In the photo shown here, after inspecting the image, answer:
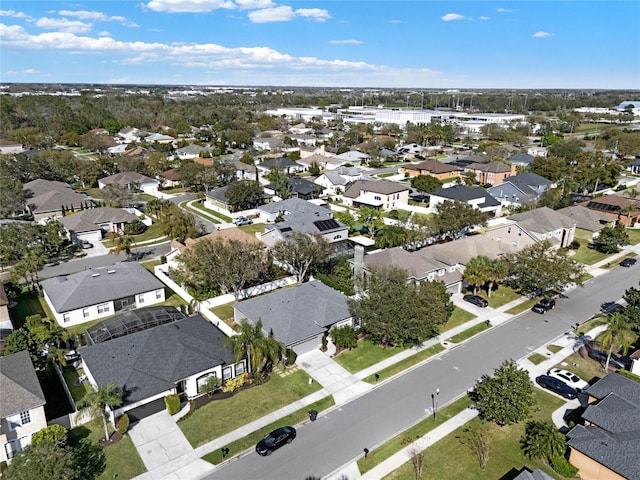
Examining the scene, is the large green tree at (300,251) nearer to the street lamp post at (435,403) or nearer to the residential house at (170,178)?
the street lamp post at (435,403)

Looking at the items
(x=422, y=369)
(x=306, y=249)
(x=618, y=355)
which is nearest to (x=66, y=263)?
(x=306, y=249)

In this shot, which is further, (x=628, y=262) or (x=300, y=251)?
(x=628, y=262)

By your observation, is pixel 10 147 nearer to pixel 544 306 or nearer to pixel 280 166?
pixel 280 166

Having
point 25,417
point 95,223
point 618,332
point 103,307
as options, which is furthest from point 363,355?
point 95,223

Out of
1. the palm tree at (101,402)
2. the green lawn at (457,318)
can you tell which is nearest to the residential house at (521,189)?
the green lawn at (457,318)

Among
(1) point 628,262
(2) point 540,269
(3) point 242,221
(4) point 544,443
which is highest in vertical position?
(2) point 540,269

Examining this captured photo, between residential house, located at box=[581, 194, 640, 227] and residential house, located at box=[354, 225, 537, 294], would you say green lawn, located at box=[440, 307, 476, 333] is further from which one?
residential house, located at box=[581, 194, 640, 227]
